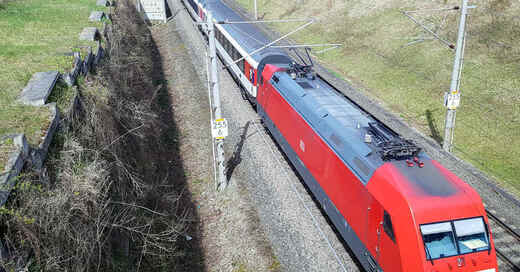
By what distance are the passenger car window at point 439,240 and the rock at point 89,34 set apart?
1803 cm

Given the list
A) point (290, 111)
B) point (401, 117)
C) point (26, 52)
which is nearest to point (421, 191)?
point (290, 111)

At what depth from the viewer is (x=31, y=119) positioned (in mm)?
11297

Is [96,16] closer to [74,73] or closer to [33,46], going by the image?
[33,46]

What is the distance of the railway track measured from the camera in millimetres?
11570

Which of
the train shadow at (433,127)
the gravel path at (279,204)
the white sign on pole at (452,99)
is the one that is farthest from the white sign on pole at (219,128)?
the train shadow at (433,127)

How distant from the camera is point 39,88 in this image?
1291 cm

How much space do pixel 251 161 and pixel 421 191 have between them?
9670 millimetres

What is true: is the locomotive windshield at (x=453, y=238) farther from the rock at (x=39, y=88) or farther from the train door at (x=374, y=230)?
the rock at (x=39, y=88)

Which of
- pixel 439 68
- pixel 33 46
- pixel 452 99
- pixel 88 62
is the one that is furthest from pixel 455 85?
pixel 33 46

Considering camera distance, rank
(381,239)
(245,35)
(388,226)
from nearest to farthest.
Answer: (388,226) → (381,239) → (245,35)

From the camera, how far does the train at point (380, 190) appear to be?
8.41 meters

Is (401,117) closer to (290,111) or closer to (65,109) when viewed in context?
(290,111)

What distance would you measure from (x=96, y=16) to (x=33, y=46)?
645cm

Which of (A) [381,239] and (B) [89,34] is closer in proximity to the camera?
(A) [381,239]
